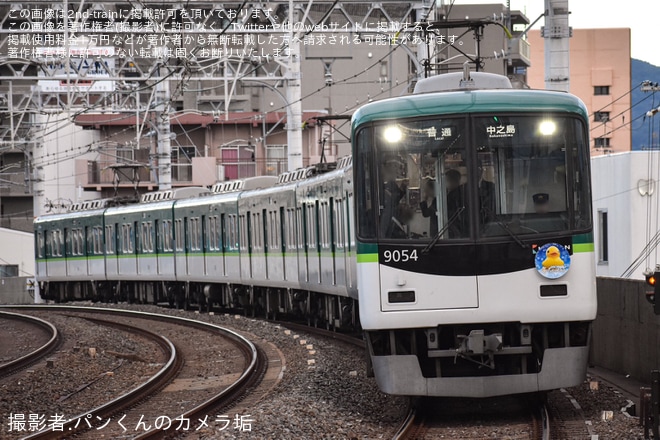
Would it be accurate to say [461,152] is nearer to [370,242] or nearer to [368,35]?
[370,242]

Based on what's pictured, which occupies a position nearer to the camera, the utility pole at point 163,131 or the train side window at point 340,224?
the train side window at point 340,224

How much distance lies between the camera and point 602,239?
86.2 feet

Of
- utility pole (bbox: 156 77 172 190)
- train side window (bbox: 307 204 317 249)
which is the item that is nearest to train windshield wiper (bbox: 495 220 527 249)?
train side window (bbox: 307 204 317 249)

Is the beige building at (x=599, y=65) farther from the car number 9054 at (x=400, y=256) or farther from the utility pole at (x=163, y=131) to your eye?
the car number 9054 at (x=400, y=256)

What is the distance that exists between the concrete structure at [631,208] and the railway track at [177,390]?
8337mm

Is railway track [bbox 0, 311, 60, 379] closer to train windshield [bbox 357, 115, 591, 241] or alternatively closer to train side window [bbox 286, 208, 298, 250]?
train side window [bbox 286, 208, 298, 250]

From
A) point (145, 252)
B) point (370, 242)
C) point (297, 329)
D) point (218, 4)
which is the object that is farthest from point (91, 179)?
point (370, 242)

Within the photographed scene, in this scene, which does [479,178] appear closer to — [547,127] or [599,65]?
[547,127]

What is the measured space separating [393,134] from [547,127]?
1242 mm

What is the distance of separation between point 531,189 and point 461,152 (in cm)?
63

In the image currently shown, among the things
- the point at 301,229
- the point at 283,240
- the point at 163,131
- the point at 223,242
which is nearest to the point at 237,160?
the point at 163,131

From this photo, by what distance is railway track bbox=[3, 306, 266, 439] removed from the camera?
416 inches

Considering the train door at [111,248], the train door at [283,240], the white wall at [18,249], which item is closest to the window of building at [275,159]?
the white wall at [18,249]

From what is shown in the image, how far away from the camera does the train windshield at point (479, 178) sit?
10203 millimetres
